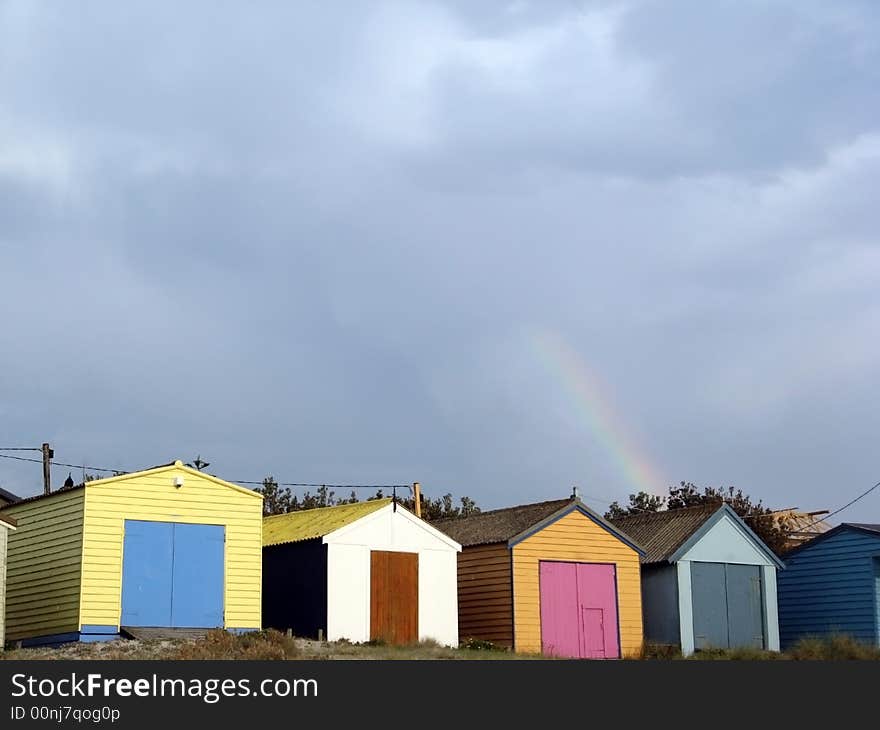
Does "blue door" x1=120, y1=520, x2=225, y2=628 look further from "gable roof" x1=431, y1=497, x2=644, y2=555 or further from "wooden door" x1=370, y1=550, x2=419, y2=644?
"gable roof" x1=431, y1=497, x2=644, y2=555

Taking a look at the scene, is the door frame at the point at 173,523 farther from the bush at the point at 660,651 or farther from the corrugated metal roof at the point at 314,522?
the bush at the point at 660,651

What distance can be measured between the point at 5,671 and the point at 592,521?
22.3m

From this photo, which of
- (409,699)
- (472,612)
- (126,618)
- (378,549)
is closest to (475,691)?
(409,699)

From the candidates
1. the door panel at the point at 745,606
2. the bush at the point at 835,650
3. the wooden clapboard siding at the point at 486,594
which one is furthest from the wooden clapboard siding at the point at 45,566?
the door panel at the point at 745,606

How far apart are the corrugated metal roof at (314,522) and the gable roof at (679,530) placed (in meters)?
8.77

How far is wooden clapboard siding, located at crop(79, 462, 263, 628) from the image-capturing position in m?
28.8

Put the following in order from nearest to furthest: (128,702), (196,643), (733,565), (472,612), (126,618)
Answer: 1. (128,702)
2. (196,643)
3. (126,618)
4. (472,612)
5. (733,565)

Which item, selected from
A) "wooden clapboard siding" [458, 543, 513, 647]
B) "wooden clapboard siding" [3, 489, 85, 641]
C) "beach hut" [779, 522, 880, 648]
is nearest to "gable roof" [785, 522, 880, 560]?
"beach hut" [779, 522, 880, 648]

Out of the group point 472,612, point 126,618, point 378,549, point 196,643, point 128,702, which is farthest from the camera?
point 472,612

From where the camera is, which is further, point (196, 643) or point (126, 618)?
point (126, 618)

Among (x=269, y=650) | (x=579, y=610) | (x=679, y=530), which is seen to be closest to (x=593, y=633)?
(x=579, y=610)

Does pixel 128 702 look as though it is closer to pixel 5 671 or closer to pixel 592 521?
pixel 5 671

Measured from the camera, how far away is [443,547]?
3456cm

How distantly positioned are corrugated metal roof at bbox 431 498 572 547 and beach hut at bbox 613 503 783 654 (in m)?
3.93
